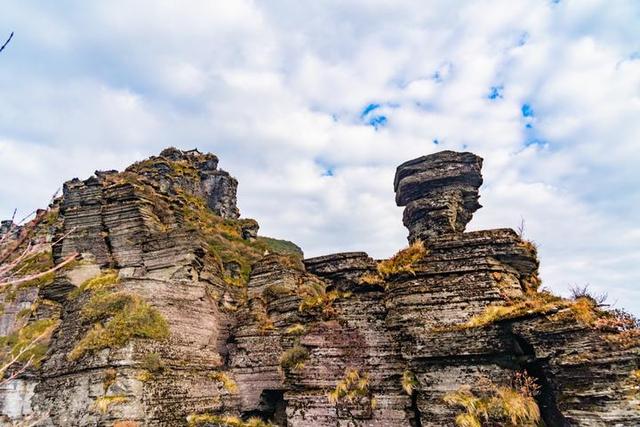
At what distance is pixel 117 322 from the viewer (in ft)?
78.0

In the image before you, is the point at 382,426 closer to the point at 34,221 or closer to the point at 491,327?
the point at 491,327

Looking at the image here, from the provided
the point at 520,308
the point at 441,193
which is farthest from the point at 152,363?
the point at 441,193

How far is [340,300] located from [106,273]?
20124 mm

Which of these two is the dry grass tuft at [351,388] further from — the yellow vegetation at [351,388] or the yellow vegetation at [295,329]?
the yellow vegetation at [295,329]

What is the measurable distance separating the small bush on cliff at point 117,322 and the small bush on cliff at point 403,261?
14073 mm

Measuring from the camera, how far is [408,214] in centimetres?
2600

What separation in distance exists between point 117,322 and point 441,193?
20479 mm

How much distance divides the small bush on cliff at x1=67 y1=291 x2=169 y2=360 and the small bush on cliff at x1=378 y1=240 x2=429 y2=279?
46.2ft

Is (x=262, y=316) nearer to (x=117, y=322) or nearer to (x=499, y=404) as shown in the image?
(x=117, y=322)

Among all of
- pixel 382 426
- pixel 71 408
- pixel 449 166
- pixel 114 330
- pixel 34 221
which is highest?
pixel 449 166

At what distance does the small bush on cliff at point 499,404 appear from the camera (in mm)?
13547

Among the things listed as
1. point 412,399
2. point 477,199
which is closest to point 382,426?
point 412,399

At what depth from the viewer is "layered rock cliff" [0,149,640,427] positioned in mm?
13859

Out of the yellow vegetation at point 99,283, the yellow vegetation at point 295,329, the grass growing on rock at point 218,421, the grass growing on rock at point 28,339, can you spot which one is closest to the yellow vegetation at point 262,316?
the yellow vegetation at point 295,329
